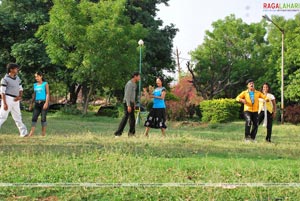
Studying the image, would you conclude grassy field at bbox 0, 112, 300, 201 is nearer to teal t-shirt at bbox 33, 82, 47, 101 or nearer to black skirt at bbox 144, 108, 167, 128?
teal t-shirt at bbox 33, 82, 47, 101

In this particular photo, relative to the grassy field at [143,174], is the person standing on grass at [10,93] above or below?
above

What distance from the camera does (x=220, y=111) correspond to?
2091 cm

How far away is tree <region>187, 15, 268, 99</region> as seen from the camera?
27500mm

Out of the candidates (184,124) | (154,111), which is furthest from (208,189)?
(184,124)

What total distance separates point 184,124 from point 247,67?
1119 cm

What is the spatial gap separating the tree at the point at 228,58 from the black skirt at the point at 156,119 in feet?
53.5

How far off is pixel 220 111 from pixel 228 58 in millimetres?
10205

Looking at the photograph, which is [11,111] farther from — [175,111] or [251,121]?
[175,111]

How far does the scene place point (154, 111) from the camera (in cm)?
1060

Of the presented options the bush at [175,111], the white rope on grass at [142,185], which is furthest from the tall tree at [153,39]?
the white rope on grass at [142,185]

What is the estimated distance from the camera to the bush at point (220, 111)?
20875 millimetres

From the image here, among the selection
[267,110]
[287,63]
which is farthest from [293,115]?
[267,110]

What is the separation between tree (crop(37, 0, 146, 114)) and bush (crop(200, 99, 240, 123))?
494cm

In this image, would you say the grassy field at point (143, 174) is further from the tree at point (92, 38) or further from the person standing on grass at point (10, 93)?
the tree at point (92, 38)
